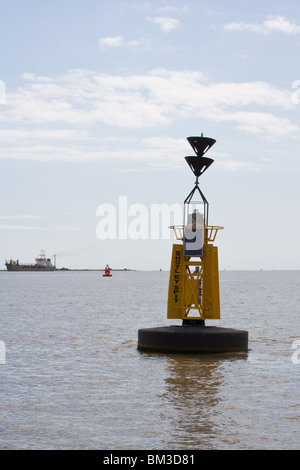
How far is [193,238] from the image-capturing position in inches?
782

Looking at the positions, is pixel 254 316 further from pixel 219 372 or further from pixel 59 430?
pixel 59 430

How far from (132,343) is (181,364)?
702cm

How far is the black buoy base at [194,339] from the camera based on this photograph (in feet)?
63.0

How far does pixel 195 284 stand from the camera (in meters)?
19.8

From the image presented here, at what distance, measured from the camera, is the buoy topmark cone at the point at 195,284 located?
772 inches

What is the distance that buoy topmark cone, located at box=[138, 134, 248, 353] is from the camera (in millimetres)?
19609

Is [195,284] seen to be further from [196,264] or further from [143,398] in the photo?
[143,398]

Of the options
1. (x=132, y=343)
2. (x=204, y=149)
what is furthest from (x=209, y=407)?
(x=132, y=343)

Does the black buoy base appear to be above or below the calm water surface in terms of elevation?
above

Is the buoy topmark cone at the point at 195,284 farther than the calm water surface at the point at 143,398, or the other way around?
the buoy topmark cone at the point at 195,284

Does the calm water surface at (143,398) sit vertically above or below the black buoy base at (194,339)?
below

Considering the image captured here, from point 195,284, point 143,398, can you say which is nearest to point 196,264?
point 195,284

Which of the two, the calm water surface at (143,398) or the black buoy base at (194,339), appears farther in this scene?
the black buoy base at (194,339)

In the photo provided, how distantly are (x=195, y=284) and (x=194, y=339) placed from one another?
5.61 ft
